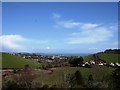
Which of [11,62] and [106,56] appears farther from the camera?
[106,56]

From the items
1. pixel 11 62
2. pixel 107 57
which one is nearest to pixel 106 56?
pixel 107 57

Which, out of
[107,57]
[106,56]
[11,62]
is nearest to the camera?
[11,62]

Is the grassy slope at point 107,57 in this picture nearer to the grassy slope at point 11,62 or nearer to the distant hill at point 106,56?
the distant hill at point 106,56

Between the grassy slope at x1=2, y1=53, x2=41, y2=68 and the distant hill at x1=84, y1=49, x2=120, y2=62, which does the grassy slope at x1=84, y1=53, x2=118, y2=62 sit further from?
the grassy slope at x1=2, y1=53, x2=41, y2=68

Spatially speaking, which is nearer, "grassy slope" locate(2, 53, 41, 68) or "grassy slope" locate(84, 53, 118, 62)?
"grassy slope" locate(2, 53, 41, 68)

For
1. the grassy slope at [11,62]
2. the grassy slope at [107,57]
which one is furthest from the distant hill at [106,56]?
the grassy slope at [11,62]

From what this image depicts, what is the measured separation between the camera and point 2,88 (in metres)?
8.14

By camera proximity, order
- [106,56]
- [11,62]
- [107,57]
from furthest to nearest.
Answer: [106,56], [107,57], [11,62]

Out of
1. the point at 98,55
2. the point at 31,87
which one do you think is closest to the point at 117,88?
the point at 31,87

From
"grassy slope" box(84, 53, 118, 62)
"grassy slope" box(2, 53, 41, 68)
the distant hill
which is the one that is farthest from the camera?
the distant hill

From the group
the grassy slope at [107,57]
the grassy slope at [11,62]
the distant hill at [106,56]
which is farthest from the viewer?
the distant hill at [106,56]

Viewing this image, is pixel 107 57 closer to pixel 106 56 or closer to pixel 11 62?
pixel 106 56

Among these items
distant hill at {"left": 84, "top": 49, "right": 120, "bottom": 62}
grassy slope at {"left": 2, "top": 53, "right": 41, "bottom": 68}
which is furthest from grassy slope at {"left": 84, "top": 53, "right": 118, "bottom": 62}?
grassy slope at {"left": 2, "top": 53, "right": 41, "bottom": 68}

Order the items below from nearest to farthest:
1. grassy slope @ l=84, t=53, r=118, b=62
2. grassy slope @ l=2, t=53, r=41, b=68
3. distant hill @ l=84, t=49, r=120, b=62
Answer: grassy slope @ l=2, t=53, r=41, b=68 < grassy slope @ l=84, t=53, r=118, b=62 < distant hill @ l=84, t=49, r=120, b=62
